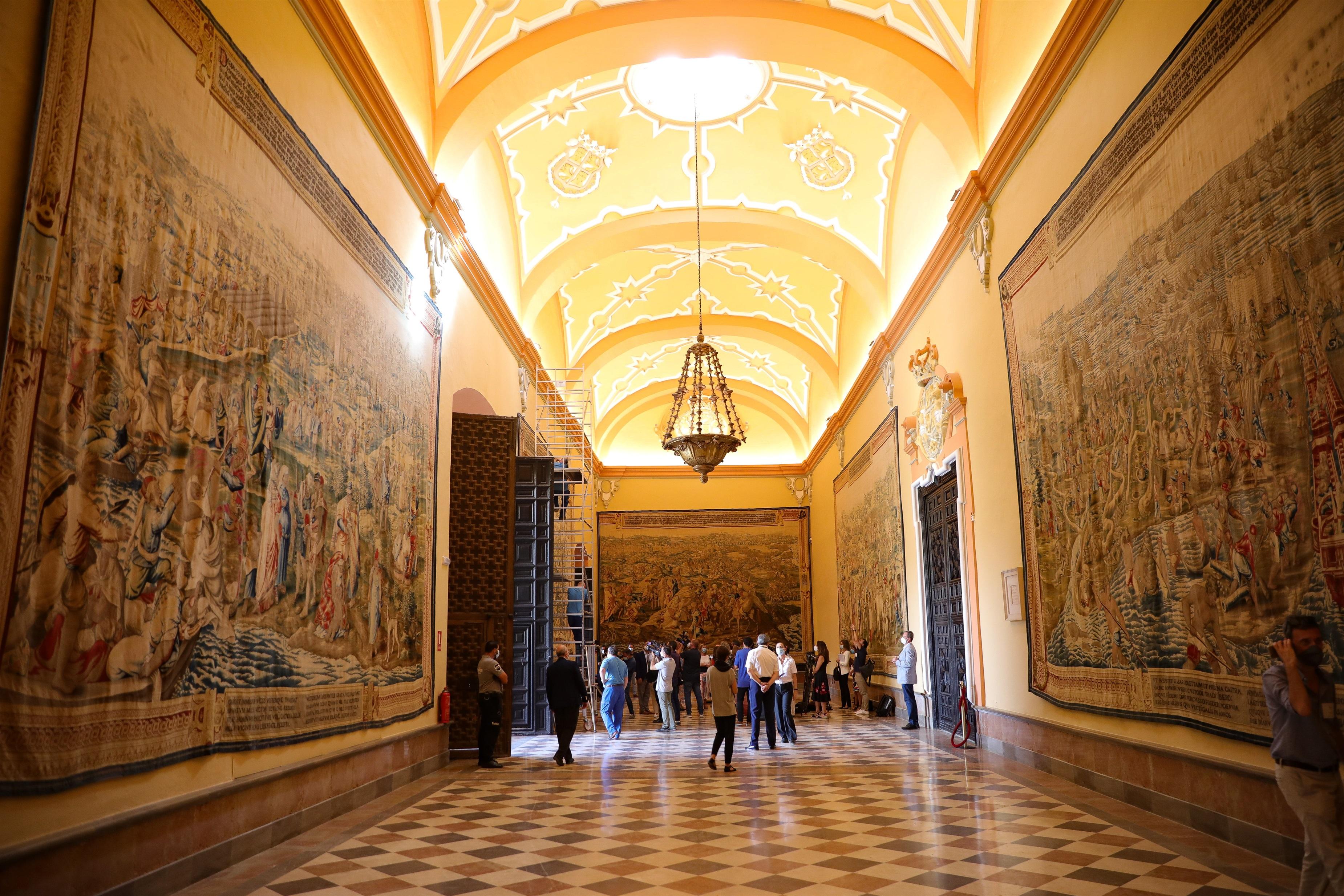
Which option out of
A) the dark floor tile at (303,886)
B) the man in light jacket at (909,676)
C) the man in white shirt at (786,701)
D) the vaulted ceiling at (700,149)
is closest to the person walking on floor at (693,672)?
the man in white shirt at (786,701)

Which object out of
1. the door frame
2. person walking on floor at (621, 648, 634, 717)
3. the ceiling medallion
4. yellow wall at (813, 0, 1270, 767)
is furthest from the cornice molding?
person walking on floor at (621, 648, 634, 717)

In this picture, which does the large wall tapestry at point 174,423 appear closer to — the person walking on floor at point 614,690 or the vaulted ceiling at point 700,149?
the vaulted ceiling at point 700,149

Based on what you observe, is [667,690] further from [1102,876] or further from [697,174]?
[1102,876]

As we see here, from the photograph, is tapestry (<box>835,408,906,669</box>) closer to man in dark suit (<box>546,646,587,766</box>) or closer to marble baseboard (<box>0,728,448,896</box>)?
man in dark suit (<box>546,646,587,766</box>)

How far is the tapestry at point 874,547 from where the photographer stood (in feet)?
54.9

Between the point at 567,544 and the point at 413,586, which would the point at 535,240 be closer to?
the point at 567,544

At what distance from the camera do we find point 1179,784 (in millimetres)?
6625

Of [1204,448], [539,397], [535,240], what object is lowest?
[1204,448]

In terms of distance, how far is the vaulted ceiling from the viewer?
11.0m

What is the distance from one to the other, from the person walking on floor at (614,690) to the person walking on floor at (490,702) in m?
3.59

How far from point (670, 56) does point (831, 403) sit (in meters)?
13.8

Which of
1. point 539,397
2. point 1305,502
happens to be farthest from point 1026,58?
point 539,397

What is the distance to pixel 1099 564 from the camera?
7.88 metres

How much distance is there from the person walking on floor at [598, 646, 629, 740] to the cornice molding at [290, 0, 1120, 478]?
5.64 metres
